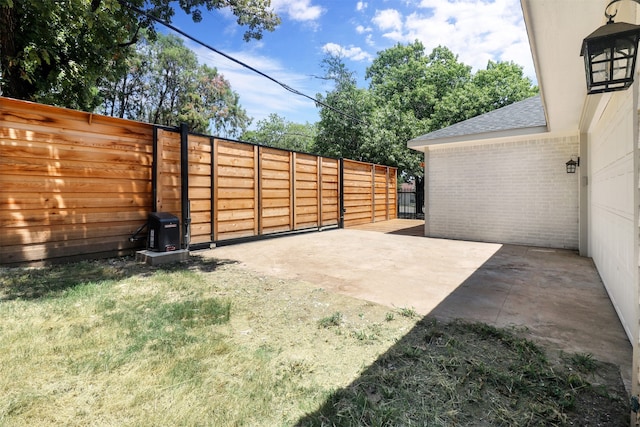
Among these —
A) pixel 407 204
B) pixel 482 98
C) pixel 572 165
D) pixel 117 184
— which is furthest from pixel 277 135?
pixel 572 165

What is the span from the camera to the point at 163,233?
16.1ft

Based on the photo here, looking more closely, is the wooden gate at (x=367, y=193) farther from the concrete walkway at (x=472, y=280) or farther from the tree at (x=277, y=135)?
the tree at (x=277, y=135)

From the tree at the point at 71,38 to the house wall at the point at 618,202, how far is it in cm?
614

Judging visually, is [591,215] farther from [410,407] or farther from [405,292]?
[410,407]

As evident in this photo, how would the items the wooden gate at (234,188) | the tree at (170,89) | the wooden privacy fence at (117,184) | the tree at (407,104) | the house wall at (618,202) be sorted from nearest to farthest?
the house wall at (618,202) → the wooden privacy fence at (117,184) → the wooden gate at (234,188) → the tree at (407,104) → the tree at (170,89)

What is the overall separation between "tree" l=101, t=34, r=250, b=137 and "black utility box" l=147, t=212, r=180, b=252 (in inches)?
617

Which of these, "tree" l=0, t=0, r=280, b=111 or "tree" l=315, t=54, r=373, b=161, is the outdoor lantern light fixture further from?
"tree" l=315, t=54, r=373, b=161

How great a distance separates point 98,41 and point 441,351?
8.48 meters

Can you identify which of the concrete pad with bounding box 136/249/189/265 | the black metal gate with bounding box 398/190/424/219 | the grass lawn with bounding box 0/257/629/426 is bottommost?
the grass lawn with bounding box 0/257/629/426

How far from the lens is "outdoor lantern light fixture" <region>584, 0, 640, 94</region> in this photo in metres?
1.65

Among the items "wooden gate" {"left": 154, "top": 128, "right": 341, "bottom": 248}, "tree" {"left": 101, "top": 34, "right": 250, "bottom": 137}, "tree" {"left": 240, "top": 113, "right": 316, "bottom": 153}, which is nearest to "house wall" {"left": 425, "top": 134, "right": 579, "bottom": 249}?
"wooden gate" {"left": 154, "top": 128, "right": 341, "bottom": 248}

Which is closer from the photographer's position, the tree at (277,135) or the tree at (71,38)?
the tree at (71,38)

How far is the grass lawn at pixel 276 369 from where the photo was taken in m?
1.49

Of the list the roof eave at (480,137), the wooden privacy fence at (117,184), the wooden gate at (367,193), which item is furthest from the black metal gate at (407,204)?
the wooden privacy fence at (117,184)
